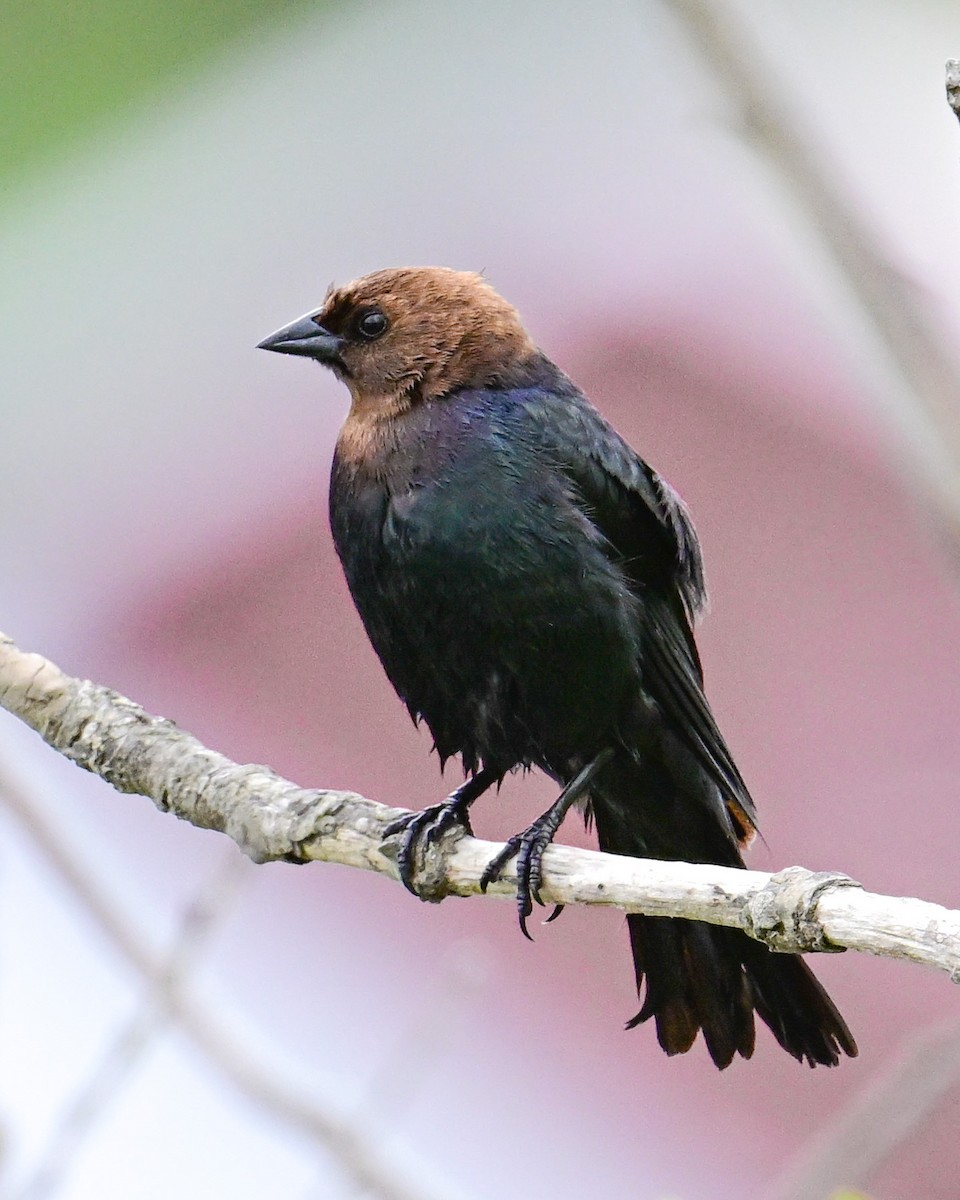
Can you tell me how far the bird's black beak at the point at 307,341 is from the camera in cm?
330

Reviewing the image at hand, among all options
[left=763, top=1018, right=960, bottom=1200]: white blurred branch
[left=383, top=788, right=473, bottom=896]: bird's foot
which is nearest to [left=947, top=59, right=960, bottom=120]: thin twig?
[left=763, top=1018, right=960, bottom=1200]: white blurred branch

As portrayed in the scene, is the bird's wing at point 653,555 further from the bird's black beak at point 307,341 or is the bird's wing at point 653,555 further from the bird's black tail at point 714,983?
the bird's black beak at point 307,341

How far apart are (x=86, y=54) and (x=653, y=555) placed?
8.92 ft

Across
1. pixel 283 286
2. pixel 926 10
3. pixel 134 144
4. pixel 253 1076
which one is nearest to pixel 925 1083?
pixel 253 1076

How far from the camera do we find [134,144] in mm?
5820

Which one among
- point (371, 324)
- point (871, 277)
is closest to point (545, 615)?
point (371, 324)

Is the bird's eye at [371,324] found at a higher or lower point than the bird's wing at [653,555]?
higher

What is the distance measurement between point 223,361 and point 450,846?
135 inches

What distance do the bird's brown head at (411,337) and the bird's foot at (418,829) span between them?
0.75 meters

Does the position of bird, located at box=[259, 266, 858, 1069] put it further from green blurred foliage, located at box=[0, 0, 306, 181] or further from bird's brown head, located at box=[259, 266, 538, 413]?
green blurred foliage, located at box=[0, 0, 306, 181]

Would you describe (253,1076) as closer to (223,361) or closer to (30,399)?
(223,361)

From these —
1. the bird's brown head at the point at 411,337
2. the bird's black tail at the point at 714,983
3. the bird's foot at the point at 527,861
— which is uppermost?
the bird's brown head at the point at 411,337

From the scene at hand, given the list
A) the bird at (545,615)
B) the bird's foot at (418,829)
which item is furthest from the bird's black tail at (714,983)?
the bird's foot at (418,829)

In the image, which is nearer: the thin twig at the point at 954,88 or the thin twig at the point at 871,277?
the thin twig at the point at 954,88
